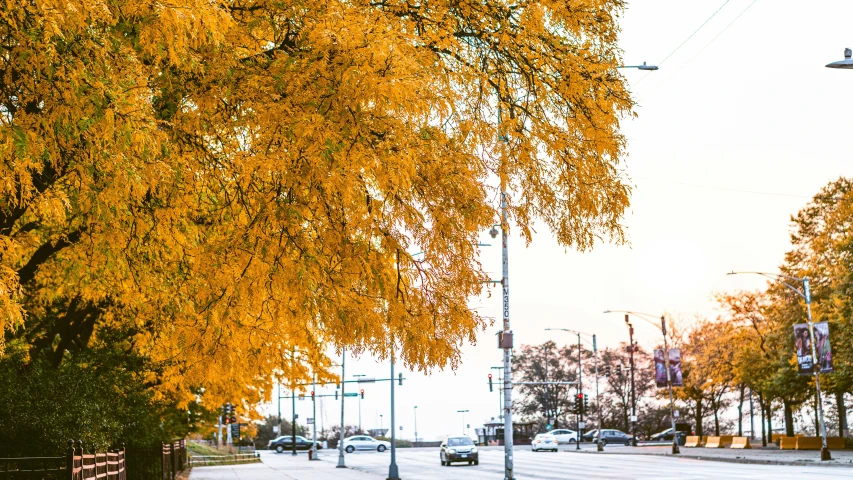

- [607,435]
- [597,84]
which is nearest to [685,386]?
[607,435]

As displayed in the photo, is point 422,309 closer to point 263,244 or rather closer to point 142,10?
point 263,244

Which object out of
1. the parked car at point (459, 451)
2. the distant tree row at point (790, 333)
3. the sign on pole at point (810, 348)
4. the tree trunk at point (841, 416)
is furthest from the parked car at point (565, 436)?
the sign on pole at point (810, 348)

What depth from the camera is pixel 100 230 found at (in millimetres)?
10445

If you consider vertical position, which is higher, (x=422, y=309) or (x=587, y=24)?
(x=587, y=24)

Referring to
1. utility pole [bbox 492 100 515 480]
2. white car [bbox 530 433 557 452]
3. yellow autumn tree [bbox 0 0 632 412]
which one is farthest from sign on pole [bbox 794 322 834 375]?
yellow autumn tree [bbox 0 0 632 412]

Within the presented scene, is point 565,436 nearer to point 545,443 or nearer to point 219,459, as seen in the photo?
point 545,443

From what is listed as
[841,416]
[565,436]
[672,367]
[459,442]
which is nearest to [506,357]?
[459,442]

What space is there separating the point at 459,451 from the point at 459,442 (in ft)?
3.32

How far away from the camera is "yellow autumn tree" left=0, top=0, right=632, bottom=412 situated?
741 centimetres

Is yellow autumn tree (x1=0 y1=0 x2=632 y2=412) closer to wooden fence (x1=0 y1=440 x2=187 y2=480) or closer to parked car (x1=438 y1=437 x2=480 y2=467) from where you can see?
wooden fence (x1=0 y1=440 x2=187 y2=480)

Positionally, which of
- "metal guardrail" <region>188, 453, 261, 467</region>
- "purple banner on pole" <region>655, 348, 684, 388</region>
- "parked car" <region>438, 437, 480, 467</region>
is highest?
"purple banner on pole" <region>655, 348, 684, 388</region>

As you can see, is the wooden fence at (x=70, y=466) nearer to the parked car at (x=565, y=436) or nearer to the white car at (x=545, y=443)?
the white car at (x=545, y=443)

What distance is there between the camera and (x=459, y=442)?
171 ft

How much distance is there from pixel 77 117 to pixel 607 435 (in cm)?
9369
